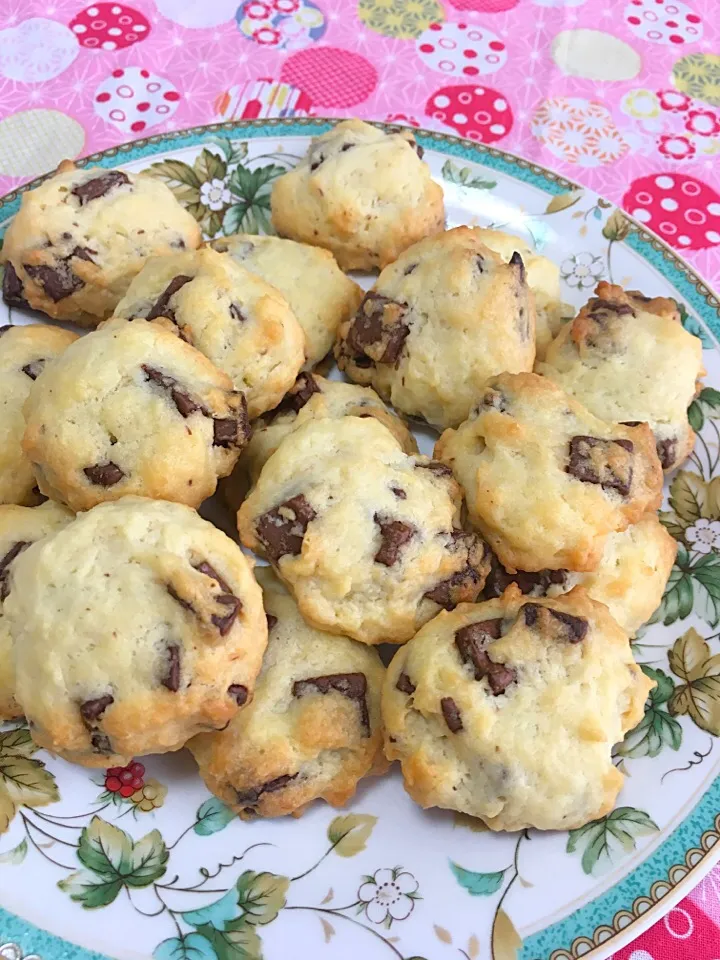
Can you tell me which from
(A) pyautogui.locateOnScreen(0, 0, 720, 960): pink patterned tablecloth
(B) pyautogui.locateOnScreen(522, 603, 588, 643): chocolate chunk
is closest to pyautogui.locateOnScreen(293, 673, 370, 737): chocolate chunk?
(B) pyautogui.locateOnScreen(522, 603, 588, 643): chocolate chunk

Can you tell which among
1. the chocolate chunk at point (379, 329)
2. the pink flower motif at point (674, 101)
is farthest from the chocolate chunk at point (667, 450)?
the pink flower motif at point (674, 101)

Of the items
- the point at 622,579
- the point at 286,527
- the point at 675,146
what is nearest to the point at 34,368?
the point at 286,527

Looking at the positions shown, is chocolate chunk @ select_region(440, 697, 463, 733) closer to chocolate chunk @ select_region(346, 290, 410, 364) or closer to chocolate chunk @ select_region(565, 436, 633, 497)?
chocolate chunk @ select_region(565, 436, 633, 497)

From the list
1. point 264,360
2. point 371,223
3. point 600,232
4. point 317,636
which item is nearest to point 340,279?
point 371,223

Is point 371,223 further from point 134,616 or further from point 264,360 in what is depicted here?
point 134,616

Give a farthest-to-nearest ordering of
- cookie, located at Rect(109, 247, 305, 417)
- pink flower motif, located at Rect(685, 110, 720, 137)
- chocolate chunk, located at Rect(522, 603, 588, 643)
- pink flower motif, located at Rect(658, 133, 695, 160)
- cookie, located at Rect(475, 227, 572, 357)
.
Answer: pink flower motif, located at Rect(685, 110, 720, 137), pink flower motif, located at Rect(658, 133, 695, 160), cookie, located at Rect(475, 227, 572, 357), cookie, located at Rect(109, 247, 305, 417), chocolate chunk, located at Rect(522, 603, 588, 643)

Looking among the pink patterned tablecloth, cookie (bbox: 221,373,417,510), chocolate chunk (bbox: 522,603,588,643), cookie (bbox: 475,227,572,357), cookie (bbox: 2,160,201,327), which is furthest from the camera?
the pink patterned tablecloth
